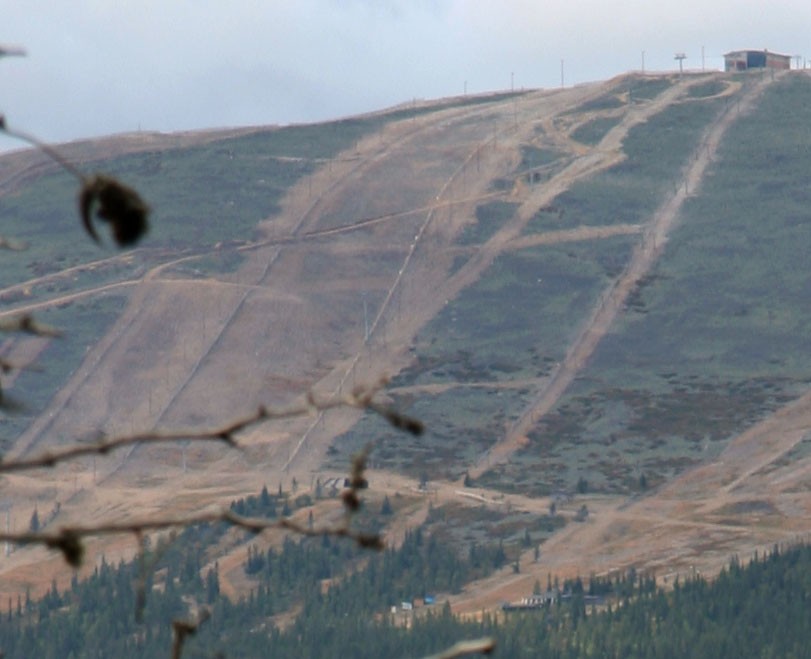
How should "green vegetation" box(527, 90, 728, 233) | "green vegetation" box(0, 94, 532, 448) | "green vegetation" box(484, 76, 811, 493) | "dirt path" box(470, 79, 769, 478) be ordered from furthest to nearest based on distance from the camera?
"green vegetation" box(527, 90, 728, 233)
"green vegetation" box(0, 94, 532, 448)
"dirt path" box(470, 79, 769, 478)
"green vegetation" box(484, 76, 811, 493)

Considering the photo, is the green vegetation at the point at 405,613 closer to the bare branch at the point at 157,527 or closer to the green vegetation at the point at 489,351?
the green vegetation at the point at 489,351

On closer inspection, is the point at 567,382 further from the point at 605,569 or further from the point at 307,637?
the point at 307,637

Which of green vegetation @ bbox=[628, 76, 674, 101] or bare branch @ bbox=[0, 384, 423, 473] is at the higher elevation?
green vegetation @ bbox=[628, 76, 674, 101]

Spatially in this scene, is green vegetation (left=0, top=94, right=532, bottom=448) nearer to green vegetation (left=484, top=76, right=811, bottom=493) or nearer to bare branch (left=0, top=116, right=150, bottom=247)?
green vegetation (left=484, top=76, right=811, bottom=493)

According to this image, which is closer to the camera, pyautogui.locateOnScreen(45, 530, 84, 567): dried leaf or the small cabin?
pyautogui.locateOnScreen(45, 530, 84, 567): dried leaf

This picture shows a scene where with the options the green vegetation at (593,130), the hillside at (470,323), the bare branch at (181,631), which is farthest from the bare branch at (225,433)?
the green vegetation at (593,130)

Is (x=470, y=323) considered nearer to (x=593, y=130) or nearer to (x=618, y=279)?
(x=618, y=279)

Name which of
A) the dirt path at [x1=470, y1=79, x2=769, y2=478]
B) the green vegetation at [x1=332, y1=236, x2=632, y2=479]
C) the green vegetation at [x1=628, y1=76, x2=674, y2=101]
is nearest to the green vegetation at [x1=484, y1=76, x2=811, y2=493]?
the dirt path at [x1=470, y1=79, x2=769, y2=478]
